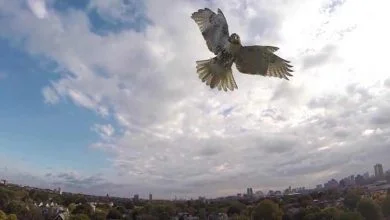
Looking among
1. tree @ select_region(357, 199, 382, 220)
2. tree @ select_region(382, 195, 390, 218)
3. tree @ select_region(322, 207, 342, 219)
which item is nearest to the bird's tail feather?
tree @ select_region(322, 207, 342, 219)

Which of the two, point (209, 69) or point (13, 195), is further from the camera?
point (13, 195)

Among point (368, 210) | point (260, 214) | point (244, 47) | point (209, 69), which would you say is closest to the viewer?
point (244, 47)

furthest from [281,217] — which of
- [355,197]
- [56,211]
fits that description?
[56,211]

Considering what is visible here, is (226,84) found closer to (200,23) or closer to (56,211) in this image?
(200,23)

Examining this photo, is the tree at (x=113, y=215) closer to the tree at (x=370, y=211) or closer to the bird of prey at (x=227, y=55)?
the tree at (x=370, y=211)

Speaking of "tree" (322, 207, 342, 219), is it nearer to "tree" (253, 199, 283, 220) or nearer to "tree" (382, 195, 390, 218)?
"tree" (253, 199, 283, 220)

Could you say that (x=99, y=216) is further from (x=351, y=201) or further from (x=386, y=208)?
(x=386, y=208)

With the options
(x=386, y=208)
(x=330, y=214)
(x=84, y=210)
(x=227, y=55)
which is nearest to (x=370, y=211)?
(x=386, y=208)
